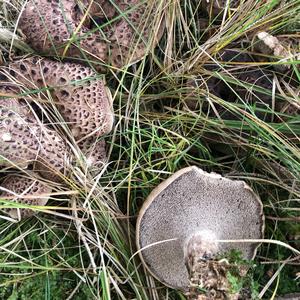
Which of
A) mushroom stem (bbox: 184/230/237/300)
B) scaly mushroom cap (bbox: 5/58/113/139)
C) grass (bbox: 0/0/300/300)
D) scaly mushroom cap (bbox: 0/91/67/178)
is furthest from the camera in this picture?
grass (bbox: 0/0/300/300)

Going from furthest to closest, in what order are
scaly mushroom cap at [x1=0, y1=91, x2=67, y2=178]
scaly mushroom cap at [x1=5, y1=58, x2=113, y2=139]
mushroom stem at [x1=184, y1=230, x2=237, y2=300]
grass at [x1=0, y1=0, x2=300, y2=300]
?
grass at [x1=0, y1=0, x2=300, y2=300], scaly mushroom cap at [x1=5, y1=58, x2=113, y2=139], scaly mushroom cap at [x1=0, y1=91, x2=67, y2=178], mushroom stem at [x1=184, y1=230, x2=237, y2=300]

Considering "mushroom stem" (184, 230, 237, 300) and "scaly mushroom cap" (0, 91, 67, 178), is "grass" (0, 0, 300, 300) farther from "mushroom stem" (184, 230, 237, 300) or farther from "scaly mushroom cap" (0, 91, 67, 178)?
"mushroom stem" (184, 230, 237, 300)

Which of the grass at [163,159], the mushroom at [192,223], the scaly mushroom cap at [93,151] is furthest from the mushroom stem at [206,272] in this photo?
the scaly mushroom cap at [93,151]

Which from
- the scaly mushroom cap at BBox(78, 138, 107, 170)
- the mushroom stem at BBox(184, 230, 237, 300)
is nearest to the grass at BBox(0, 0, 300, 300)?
the scaly mushroom cap at BBox(78, 138, 107, 170)

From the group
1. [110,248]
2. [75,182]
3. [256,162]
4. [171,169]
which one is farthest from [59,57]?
[256,162]

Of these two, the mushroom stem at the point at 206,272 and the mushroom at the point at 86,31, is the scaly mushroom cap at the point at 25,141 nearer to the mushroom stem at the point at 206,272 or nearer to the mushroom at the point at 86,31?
the mushroom at the point at 86,31

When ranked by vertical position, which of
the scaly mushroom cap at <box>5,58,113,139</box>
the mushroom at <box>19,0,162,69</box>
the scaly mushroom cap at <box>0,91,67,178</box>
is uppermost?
the mushroom at <box>19,0,162,69</box>

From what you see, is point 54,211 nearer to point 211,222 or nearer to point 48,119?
point 48,119
